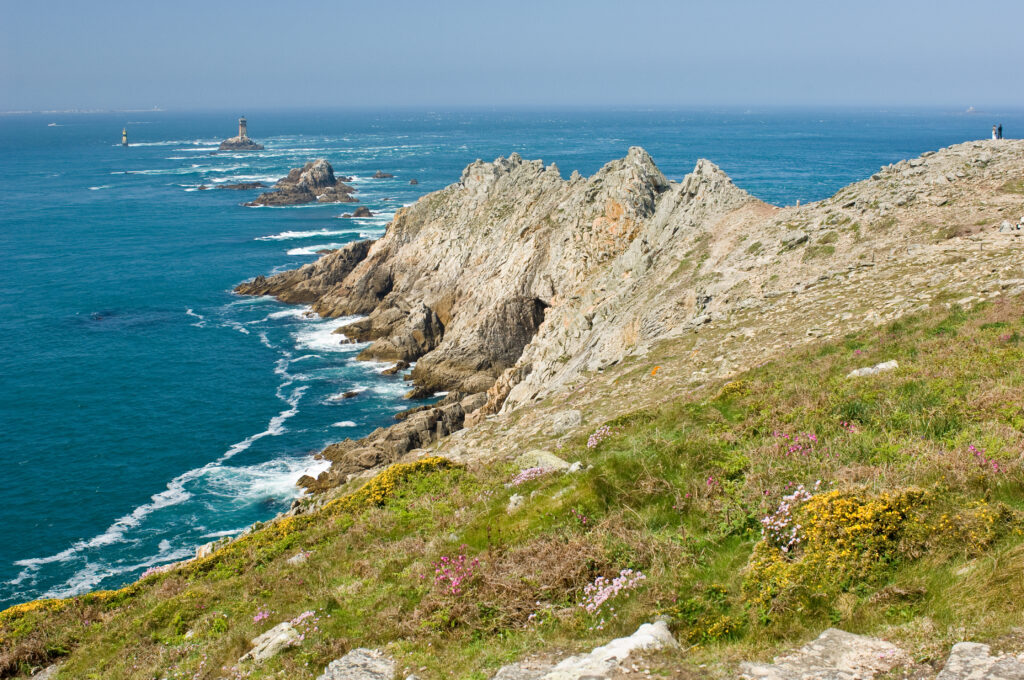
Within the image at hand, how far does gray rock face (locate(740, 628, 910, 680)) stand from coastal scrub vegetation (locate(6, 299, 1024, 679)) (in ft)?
0.70

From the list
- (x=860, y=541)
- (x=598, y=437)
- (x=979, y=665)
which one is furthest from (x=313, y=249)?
(x=979, y=665)

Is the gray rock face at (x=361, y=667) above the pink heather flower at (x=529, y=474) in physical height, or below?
below

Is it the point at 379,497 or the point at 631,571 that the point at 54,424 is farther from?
the point at 631,571

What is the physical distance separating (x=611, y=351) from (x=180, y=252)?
259 feet

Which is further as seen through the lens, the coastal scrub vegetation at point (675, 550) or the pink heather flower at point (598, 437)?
the pink heather flower at point (598, 437)

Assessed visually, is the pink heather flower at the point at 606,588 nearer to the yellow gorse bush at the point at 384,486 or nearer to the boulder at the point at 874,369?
the yellow gorse bush at the point at 384,486

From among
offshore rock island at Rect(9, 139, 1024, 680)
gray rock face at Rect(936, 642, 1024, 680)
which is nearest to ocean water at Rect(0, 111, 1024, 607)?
offshore rock island at Rect(9, 139, 1024, 680)

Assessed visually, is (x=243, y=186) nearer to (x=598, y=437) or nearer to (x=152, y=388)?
(x=152, y=388)

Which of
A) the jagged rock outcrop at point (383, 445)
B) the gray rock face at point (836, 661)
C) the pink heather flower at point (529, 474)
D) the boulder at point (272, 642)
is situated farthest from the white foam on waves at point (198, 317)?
the gray rock face at point (836, 661)

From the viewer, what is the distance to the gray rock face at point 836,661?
6.57 m

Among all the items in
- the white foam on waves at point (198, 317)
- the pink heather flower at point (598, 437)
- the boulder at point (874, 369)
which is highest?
the boulder at point (874, 369)

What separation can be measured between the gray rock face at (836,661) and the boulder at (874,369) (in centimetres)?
880

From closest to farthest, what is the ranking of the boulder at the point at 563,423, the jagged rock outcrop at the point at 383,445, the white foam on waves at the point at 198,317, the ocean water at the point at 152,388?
the boulder at the point at 563,423, the ocean water at the point at 152,388, the jagged rock outcrop at the point at 383,445, the white foam on waves at the point at 198,317

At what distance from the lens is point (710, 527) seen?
1027 cm
